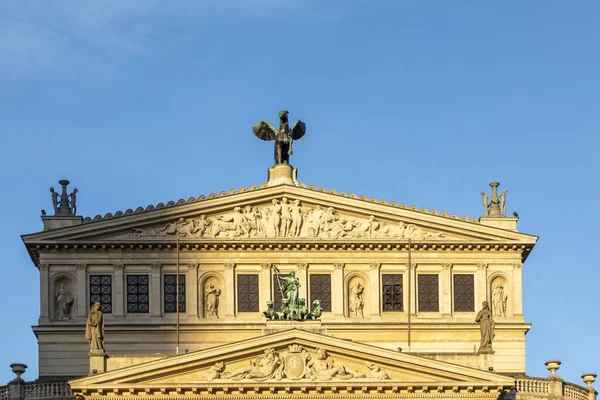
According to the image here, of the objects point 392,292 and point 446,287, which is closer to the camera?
point 392,292

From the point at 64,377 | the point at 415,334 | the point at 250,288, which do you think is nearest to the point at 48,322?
the point at 64,377

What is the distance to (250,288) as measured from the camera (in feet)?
290

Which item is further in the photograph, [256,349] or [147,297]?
[147,297]

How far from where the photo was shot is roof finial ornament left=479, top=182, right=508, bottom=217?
90.3 metres

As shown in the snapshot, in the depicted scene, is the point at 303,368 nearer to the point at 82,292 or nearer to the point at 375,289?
the point at 375,289

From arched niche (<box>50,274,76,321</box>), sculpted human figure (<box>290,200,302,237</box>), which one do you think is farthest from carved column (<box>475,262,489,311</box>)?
arched niche (<box>50,274,76,321</box>)

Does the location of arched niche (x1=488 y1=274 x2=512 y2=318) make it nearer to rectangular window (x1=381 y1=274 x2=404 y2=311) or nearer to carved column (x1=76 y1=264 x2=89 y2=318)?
rectangular window (x1=381 y1=274 x2=404 y2=311)

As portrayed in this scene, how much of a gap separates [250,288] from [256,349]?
10737 mm

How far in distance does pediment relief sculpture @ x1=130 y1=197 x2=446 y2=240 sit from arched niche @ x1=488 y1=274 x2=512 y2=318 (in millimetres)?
3085

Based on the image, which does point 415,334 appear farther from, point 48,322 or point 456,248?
point 48,322

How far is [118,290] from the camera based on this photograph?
87.9 metres

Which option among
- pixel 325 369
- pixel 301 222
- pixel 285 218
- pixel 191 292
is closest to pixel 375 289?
pixel 301 222

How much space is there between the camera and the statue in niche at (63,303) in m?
87.5

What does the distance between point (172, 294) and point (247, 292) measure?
3.24 m
